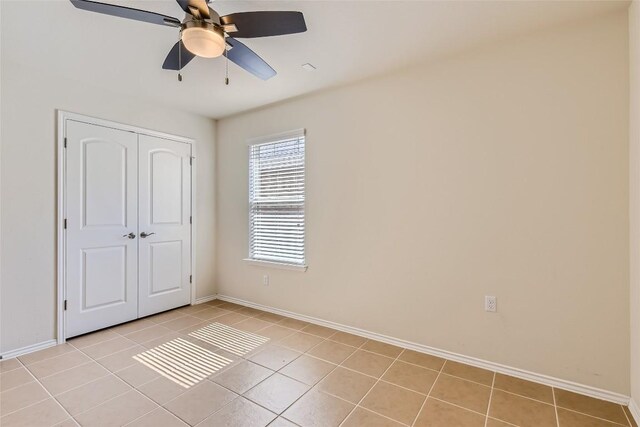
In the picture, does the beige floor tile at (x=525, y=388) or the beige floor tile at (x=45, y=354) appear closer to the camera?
the beige floor tile at (x=525, y=388)

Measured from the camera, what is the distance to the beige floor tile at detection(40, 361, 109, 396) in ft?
6.91

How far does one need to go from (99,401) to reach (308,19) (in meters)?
2.83

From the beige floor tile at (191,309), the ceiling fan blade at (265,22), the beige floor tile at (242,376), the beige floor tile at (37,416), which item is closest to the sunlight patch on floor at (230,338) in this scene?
the beige floor tile at (242,376)

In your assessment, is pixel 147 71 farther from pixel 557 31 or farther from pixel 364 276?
pixel 557 31

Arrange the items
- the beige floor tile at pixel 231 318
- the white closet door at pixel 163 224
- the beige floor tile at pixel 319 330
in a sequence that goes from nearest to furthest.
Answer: the beige floor tile at pixel 319 330
the beige floor tile at pixel 231 318
the white closet door at pixel 163 224

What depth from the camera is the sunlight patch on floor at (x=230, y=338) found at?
2719 millimetres

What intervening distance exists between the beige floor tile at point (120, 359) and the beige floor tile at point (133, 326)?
471 mm

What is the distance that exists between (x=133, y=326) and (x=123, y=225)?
1.09m

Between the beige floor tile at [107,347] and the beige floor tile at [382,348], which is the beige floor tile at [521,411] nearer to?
the beige floor tile at [382,348]

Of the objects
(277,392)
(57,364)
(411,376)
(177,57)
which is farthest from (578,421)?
(57,364)

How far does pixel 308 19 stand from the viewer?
2.00 meters

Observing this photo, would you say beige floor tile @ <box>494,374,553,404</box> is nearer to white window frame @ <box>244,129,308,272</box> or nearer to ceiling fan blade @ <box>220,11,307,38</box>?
white window frame @ <box>244,129,308,272</box>

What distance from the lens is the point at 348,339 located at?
290 cm

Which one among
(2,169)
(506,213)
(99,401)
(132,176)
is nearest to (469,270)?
(506,213)
